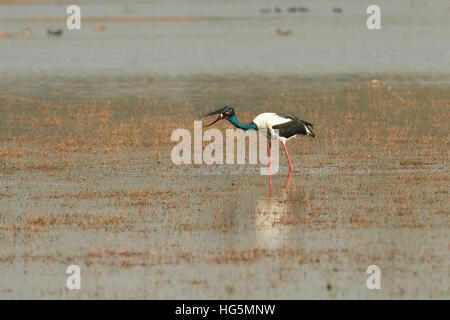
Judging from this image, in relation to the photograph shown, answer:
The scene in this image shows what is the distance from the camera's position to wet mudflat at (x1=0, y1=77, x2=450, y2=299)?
29.5ft

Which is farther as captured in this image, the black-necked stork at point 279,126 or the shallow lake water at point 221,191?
the black-necked stork at point 279,126

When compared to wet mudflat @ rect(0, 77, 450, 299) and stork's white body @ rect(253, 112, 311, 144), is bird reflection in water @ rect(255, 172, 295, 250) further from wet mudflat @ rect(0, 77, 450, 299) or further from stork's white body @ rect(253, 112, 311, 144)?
Result: stork's white body @ rect(253, 112, 311, 144)

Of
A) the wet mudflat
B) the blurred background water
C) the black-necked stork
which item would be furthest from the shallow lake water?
the black-necked stork

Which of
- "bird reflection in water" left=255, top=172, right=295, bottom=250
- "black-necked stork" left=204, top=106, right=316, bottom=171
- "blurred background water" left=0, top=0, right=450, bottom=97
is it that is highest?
"blurred background water" left=0, top=0, right=450, bottom=97

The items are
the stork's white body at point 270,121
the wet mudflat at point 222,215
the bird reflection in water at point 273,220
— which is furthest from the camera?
the stork's white body at point 270,121

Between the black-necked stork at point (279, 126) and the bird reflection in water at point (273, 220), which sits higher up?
the black-necked stork at point (279, 126)

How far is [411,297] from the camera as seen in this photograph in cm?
840

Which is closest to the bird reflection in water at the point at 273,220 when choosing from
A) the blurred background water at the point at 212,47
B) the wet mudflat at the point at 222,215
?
the wet mudflat at the point at 222,215

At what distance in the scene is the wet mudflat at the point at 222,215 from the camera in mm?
8984

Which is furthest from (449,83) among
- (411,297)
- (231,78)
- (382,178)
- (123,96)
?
(411,297)

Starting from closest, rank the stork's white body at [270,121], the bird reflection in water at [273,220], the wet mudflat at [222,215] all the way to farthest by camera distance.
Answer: the wet mudflat at [222,215]
the bird reflection in water at [273,220]
the stork's white body at [270,121]

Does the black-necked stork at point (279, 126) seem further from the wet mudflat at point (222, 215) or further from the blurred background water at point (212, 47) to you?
the blurred background water at point (212, 47)

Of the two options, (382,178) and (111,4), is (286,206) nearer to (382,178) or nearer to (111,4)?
(382,178)

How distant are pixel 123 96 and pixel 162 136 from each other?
9117 millimetres
